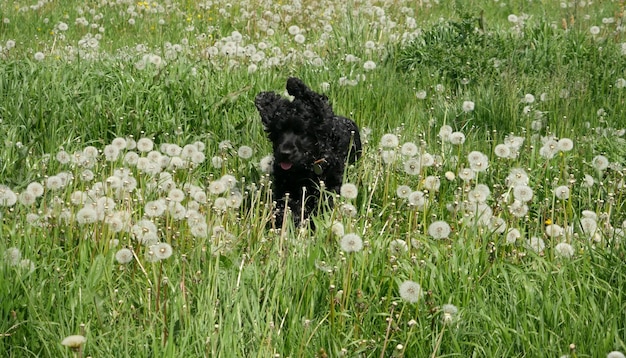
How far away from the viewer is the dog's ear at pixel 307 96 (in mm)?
5844

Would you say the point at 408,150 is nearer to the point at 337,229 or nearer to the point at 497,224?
the point at 497,224

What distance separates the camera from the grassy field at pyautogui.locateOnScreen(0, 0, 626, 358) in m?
3.46

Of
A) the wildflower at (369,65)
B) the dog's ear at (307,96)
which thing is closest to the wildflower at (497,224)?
the dog's ear at (307,96)

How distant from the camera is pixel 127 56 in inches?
312

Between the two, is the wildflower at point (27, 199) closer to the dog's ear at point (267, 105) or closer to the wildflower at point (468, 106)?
the dog's ear at point (267, 105)

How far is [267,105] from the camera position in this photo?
20.0 ft

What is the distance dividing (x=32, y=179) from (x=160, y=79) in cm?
227

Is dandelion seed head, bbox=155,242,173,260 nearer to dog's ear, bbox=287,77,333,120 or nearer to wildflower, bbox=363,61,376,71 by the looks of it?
dog's ear, bbox=287,77,333,120

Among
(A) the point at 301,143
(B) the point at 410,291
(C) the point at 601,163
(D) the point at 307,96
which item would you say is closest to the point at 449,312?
(B) the point at 410,291

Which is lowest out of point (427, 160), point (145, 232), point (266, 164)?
point (266, 164)

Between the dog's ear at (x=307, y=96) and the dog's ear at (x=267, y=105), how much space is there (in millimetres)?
186

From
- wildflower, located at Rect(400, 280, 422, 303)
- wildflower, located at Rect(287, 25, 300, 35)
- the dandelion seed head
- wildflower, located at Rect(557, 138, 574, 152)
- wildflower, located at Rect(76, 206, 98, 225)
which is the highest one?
the dandelion seed head

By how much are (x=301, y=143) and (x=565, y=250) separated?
236cm

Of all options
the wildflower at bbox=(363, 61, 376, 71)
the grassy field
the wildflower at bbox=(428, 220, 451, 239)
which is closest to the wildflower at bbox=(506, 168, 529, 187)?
the grassy field
